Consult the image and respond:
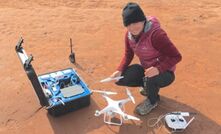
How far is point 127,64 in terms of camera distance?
9.78 ft

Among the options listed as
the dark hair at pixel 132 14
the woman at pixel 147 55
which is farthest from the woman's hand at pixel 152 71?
the dark hair at pixel 132 14

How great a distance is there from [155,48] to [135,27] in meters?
0.27

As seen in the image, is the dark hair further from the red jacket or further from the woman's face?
the red jacket

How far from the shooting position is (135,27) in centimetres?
252

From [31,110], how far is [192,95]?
1.58m

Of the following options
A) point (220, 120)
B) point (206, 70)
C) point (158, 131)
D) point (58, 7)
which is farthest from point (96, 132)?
point (58, 7)

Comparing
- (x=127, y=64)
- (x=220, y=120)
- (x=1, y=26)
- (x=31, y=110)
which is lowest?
(x=220, y=120)

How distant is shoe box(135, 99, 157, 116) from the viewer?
116 inches

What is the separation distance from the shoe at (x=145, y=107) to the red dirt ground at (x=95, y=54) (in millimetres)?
49

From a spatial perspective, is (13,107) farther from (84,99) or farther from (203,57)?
(203,57)

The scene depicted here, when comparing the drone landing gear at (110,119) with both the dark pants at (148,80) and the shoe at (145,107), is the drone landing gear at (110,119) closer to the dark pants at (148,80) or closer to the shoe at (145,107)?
the shoe at (145,107)

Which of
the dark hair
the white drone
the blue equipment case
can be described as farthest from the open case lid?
the dark hair

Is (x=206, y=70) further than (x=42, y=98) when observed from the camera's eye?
Yes

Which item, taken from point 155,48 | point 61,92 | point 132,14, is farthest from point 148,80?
point 61,92
